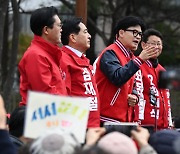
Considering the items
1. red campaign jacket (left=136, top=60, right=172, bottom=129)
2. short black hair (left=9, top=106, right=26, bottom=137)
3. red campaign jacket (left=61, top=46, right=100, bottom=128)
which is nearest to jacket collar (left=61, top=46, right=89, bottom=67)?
red campaign jacket (left=61, top=46, right=100, bottom=128)

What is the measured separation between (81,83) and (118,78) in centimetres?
40

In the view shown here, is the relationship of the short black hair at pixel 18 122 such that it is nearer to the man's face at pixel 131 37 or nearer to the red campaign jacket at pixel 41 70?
the red campaign jacket at pixel 41 70

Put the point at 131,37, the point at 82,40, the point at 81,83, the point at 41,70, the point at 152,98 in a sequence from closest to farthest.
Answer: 1. the point at 41,70
2. the point at 81,83
3. the point at 82,40
4. the point at 131,37
5. the point at 152,98

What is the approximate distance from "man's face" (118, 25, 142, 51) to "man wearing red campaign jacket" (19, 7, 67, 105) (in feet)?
3.78

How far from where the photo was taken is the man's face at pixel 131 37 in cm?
745

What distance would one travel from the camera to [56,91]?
6164 mm

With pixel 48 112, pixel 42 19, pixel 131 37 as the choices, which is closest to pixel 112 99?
pixel 131 37

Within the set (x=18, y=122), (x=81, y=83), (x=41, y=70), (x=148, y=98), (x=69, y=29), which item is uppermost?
(x=69, y=29)

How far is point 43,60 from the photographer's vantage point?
6.18 m

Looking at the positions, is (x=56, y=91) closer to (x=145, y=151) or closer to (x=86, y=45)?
(x=86, y=45)

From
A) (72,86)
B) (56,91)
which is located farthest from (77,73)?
(56,91)

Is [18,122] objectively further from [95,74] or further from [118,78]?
[95,74]

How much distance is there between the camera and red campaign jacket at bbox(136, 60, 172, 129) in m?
7.87

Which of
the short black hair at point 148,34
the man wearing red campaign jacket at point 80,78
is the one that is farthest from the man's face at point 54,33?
the short black hair at point 148,34
